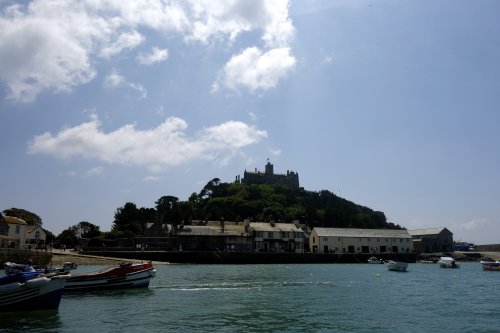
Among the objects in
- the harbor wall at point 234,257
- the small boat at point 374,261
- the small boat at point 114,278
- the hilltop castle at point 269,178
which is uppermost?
the hilltop castle at point 269,178

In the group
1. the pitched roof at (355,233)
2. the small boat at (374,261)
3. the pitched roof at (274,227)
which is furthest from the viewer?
the pitched roof at (355,233)

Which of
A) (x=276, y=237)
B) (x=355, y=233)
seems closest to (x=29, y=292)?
(x=276, y=237)

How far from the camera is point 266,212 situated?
132m

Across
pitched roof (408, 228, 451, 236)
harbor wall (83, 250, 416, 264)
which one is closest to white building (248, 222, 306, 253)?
harbor wall (83, 250, 416, 264)

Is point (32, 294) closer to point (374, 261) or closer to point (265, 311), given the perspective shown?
point (265, 311)

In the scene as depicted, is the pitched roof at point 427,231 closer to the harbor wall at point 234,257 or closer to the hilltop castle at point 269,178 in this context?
the harbor wall at point 234,257

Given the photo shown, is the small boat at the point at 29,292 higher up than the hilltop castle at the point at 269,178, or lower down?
lower down

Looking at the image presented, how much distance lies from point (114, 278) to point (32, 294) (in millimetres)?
10453

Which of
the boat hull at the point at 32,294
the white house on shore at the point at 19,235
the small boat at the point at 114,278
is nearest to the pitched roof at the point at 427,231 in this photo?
the white house on shore at the point at 19,235

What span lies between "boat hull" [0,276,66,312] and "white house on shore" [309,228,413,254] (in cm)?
7667

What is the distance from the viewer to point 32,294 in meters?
21.3

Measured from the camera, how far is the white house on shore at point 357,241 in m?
94.1

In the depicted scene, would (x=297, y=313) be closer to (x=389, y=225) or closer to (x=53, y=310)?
(x=53, y=310)

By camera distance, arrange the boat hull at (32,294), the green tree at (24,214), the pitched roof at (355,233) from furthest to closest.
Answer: the green tree at (24,214)
the pitched roof at (355,233)
the boat hull at (32,294)
